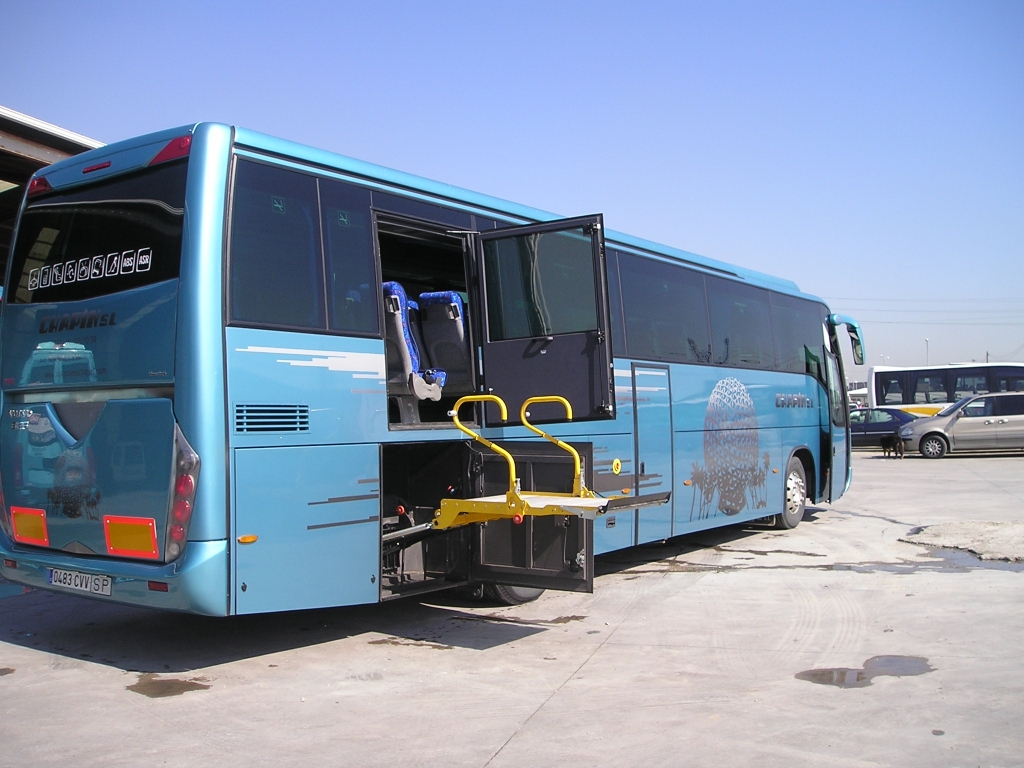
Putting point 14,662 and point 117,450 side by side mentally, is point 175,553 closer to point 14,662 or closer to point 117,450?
point 117,450

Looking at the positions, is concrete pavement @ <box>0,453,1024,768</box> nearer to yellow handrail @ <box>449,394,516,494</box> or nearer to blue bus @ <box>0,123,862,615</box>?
blue bus @ <box>0,123,862,615</box>

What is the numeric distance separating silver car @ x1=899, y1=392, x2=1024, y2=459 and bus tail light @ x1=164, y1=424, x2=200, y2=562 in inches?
1069

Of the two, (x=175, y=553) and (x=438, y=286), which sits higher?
(x=438, y=286)

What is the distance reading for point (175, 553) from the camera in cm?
564

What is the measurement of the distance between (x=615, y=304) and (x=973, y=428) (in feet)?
75.0

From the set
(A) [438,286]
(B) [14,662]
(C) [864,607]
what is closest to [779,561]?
(C) [864,607]

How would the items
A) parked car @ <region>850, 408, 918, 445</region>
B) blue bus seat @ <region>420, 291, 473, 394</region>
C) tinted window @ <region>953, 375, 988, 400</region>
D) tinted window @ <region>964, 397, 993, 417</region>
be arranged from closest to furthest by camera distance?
blue bus seat @ <region>420, 291, 473, 394</region> < tinted window @ <region>964, 397, 993, 417</region> < parked car @ <region>850, 408, 918, 445</region> < tinted window @ <region>953, 375, 988, 400</region>

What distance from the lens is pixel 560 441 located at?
7125 mm

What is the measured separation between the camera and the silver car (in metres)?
27.8

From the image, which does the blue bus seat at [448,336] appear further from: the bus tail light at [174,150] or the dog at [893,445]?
the dog at [893,445]

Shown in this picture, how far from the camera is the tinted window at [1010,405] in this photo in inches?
1089

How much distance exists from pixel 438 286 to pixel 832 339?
7444 millimetres

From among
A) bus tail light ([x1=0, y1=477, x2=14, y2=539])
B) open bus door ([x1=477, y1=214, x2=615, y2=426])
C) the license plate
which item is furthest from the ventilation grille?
bus tail light ([x1=0, y1=477, x2=14, y2=539])

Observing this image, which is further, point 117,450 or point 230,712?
point 117,450
